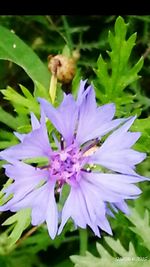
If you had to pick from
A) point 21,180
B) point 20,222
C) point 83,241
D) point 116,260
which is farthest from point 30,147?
point 83,241

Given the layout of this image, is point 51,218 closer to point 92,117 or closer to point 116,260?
point 92,117

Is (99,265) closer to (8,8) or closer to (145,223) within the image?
(145,223)

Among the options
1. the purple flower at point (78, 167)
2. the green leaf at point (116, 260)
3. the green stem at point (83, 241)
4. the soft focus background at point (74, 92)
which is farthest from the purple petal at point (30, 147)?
the green stem at point (83, 241)

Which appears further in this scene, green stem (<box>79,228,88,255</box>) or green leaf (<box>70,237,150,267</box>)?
green stem (<box>79,228,88,255</box>)

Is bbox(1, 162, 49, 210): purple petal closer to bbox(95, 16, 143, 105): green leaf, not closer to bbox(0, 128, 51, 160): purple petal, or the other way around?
bbox(0, 128, 51, 160): purple petal

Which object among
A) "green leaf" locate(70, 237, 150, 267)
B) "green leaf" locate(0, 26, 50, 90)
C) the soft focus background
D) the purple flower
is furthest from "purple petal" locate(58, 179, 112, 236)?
"green leaf" locate(0, 26, 50, 90)
